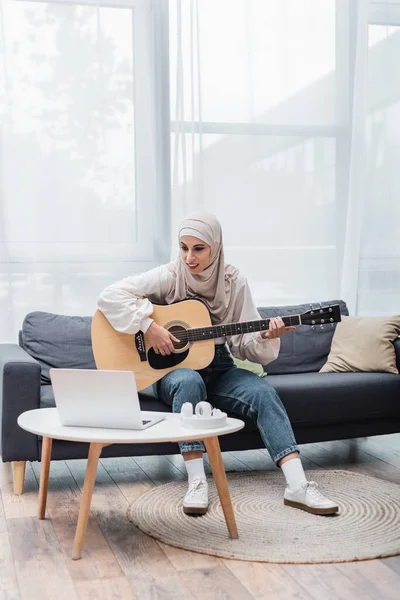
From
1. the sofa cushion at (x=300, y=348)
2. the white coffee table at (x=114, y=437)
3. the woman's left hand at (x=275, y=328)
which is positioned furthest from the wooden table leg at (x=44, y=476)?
the sofa cushion at (x=300, y=348)

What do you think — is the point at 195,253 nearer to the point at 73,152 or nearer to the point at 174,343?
the point at 174,343

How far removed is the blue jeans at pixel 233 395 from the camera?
2750mm

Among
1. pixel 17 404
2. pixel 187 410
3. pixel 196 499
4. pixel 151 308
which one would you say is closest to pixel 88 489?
pixel 187 410

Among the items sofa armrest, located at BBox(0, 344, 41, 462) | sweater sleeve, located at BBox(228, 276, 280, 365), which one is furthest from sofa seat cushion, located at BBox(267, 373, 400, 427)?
sofa armrest, located at BBox(0, 344, 41, 462)

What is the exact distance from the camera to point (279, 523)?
8.51ft

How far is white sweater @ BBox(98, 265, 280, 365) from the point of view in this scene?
2.97 meters

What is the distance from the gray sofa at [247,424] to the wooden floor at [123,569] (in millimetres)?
186

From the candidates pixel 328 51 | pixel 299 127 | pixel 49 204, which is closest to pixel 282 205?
pixel 299 127

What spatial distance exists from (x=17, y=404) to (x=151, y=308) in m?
0.60

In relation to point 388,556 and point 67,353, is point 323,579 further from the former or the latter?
point 67,353

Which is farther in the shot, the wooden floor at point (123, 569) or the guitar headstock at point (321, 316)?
the guitar headstock at point (321, 316)

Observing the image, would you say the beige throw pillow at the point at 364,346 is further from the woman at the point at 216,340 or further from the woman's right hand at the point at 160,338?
the woman's right hand at the point at 160,338

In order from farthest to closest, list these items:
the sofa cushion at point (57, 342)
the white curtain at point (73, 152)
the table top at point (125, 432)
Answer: the white curtain at point (73, 152)
the sofa cushion at point (57, 342)
the table top at point (125, 432)

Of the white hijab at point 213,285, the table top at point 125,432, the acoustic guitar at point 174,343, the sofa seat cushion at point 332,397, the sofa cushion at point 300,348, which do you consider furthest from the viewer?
the sofa cushion at point 300,348
